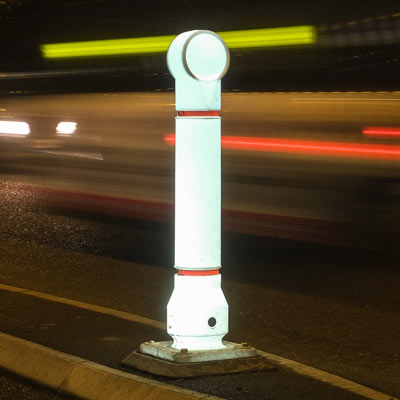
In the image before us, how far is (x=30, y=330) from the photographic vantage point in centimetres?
639

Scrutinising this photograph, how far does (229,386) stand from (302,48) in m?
4.76

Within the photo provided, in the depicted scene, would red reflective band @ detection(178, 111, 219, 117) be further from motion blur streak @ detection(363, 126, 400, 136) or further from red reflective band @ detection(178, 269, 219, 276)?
motion blur streak @ detection(363, 126, 400, 136)

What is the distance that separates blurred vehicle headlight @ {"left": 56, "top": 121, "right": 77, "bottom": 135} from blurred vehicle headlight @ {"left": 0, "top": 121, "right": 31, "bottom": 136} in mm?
772

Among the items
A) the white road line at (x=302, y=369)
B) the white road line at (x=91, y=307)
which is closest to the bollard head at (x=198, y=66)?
the white road line at (x=302, y=369)

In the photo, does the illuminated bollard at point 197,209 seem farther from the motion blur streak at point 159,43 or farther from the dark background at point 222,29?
the motion blur streak at point 159,43

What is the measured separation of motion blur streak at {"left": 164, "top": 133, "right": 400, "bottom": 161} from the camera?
9.75 metres

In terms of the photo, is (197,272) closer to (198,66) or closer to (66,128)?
(198,66)

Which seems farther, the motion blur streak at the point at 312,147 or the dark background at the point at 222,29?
the motion blur streak at the point at 312,147

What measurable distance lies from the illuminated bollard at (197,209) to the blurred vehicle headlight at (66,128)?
7.02 metres

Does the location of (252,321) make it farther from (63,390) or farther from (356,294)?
(63,390)

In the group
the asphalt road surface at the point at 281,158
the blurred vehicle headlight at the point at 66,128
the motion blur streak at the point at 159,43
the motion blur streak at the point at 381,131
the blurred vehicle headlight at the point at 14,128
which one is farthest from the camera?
the blurred vehicle headlight at the point at 14,128

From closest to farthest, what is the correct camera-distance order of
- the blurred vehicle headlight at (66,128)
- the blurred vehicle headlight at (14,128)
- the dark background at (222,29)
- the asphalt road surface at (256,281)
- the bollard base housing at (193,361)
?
the bollard base housing at (193,361), the asphalt road surface at (256,281), the dark background at (222,29), the blurred vehicle headlight at (66,128), the blurred vehicle headlight at (14,128)

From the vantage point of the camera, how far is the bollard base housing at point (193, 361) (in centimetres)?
536

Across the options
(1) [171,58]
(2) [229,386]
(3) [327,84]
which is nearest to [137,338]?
(2) [229,386]
